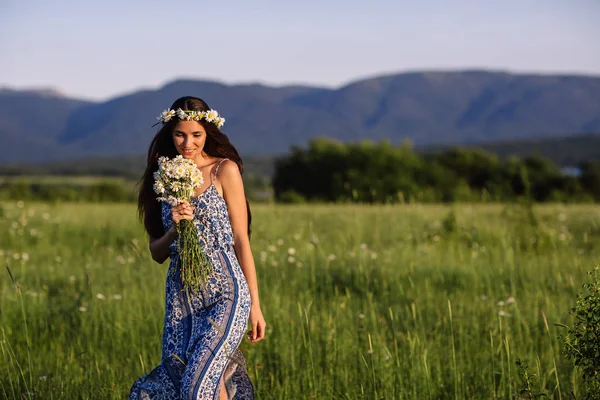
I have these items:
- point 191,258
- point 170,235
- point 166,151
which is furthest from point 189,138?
point 191,258

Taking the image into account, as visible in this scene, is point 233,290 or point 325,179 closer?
point 233,290

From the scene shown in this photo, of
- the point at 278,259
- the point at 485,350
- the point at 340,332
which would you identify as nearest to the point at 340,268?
the point at 278,259

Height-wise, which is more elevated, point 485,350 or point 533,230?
point 533,230

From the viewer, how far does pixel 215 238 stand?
364cm

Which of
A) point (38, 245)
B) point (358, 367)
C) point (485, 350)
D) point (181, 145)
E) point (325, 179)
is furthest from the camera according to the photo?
point (325, 179)

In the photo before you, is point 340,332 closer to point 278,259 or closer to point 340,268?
point 340,268

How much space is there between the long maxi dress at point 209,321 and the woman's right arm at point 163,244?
0.05 meters

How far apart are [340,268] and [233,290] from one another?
4.44m

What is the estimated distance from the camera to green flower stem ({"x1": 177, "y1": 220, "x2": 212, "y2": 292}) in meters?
3.46

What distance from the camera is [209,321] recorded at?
333 centimetres

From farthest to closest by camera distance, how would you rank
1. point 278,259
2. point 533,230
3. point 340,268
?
1. point 533,230
2. point 278,259
3. point 340,268

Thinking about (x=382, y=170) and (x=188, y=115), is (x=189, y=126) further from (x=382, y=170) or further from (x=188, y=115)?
(x=382, y=170)

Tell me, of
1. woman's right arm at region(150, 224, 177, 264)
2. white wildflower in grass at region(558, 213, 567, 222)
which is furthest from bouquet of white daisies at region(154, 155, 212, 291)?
white wildflower in grass at region(558, 213, 567, 222)

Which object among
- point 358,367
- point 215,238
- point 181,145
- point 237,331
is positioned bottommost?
point 358,367
